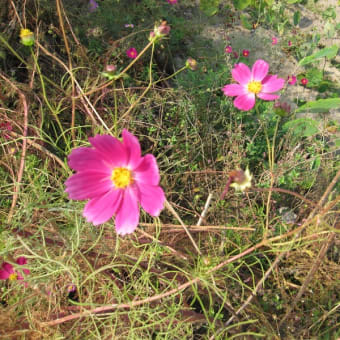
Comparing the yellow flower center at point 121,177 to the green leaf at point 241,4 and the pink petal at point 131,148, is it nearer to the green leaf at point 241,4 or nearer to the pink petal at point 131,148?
the pink petal at point 131,148

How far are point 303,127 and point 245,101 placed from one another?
47 cm

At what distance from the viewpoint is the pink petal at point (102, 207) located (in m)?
0.73

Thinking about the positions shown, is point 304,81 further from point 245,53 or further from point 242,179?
point 242,179

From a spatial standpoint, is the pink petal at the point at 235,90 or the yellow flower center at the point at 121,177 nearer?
the yellow flower center at the point at 121,177

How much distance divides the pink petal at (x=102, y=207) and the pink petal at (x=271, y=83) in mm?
681

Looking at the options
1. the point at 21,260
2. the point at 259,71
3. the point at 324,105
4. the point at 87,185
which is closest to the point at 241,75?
the point at 259,71

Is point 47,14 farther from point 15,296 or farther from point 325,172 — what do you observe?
point 325,172

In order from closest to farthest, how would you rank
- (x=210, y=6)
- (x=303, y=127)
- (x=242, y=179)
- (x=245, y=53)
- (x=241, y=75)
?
(x=242, y=179) → (x=241, y=75) → (x=303, y=127) → (x=245, y=53) → (x=210, y=6)

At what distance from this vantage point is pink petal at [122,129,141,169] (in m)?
0.65

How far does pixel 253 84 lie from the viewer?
1.14 meters

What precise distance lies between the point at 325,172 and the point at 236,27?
121 centimetres

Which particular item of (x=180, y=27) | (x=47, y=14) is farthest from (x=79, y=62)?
(x=180, y=27)

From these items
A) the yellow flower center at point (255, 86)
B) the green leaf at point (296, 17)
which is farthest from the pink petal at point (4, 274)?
the green leaf at point (296, 17)

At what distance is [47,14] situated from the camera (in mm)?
1415
